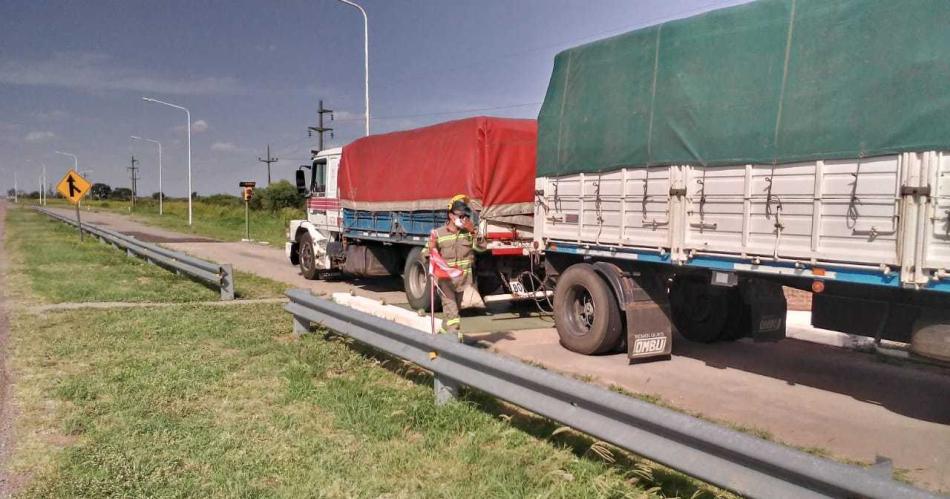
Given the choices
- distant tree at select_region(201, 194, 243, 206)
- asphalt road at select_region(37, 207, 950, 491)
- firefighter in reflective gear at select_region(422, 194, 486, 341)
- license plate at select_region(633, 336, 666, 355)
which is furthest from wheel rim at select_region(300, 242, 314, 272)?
distant tree at select_region(201, 194, 243, 206)

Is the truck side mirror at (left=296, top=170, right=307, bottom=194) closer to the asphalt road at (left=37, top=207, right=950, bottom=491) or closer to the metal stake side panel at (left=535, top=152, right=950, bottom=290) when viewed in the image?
the asphalt road at (left=37, top=207, right=950, bottom=491)

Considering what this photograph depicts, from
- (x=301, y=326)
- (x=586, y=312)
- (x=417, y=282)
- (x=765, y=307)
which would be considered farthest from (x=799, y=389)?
(x=417, y=282)

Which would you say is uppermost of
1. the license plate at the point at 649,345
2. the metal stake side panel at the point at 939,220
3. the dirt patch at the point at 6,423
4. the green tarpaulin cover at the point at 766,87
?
the green tarpaulin cover at the point at 766,87

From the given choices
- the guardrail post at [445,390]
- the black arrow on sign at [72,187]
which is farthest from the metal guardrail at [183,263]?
the guardrail post at [445,390]

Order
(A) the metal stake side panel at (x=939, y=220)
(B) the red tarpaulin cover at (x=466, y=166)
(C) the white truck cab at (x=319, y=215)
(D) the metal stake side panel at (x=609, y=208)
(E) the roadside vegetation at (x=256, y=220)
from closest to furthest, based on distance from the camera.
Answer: (A) the metal stake side panel at (x=939, y=220) → (D) the metal stake side panel at (x=609, y=208) → (B) the red tarpaulin cover at (x=466, y=166) → (C) the white truck cab at (x=319, y=215) → (E) the roadside vegetation at (x=256, y=220)

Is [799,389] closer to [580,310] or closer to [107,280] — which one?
[580,310]

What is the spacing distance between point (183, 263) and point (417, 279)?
5.35 m

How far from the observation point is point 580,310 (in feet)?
28.5

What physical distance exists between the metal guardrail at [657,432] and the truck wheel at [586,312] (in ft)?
9.37

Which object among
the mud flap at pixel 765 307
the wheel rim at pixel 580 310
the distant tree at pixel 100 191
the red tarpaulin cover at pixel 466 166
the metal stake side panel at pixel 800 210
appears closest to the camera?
the metal stake side panel at pixel 800 210

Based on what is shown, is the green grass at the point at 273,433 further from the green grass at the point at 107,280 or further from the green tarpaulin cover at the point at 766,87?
the green grass at the point at 107,280

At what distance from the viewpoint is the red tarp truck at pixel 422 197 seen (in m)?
10.9

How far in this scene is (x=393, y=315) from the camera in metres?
8.17

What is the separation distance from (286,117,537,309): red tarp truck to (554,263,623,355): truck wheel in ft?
6.66
